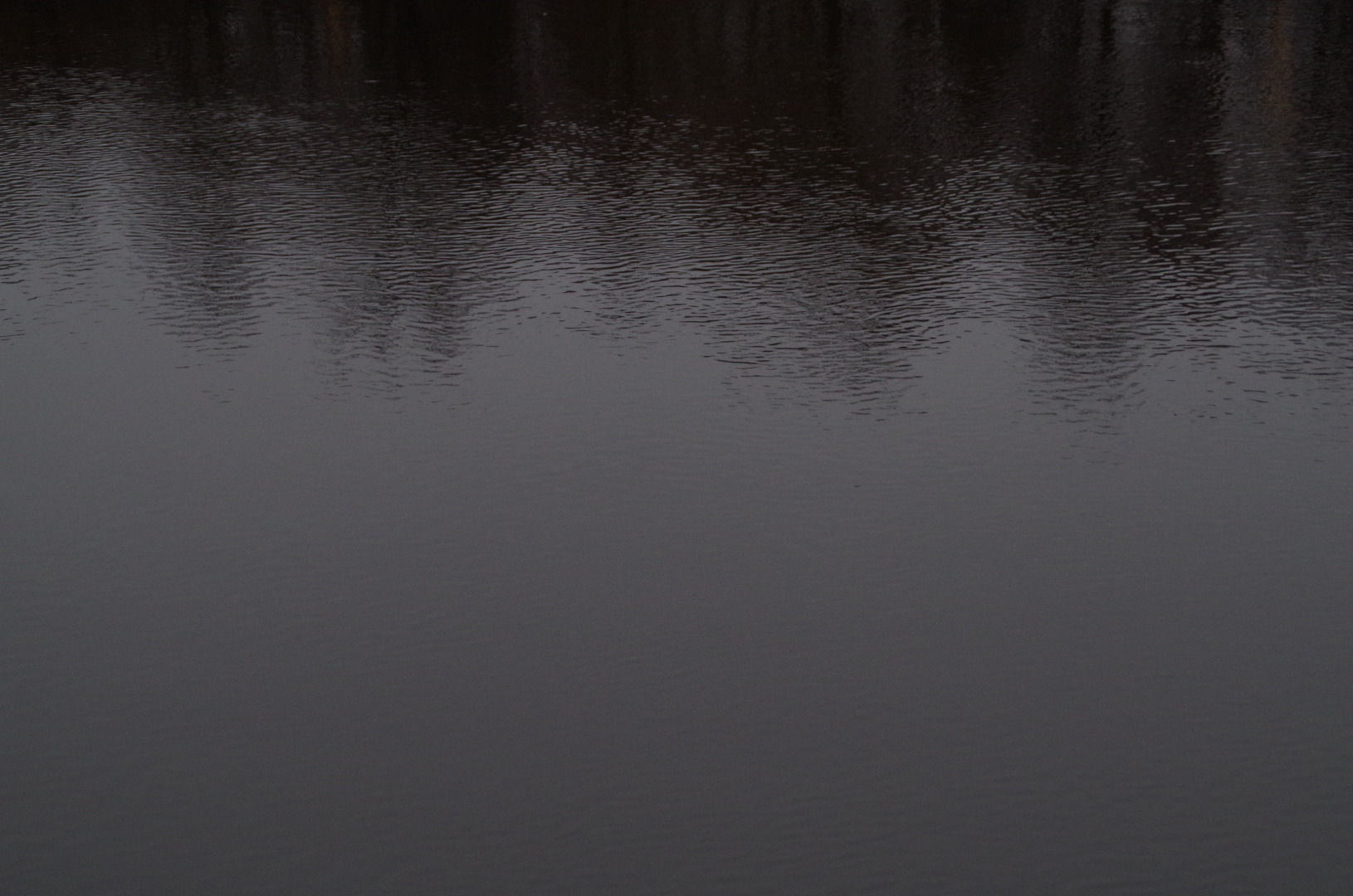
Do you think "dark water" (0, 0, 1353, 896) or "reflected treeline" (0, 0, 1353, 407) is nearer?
"dark water" (0, 0, 1353, 896)

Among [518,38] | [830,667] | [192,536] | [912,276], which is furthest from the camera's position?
[518,38]

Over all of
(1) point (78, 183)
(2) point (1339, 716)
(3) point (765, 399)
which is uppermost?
(1) point (78, 183)

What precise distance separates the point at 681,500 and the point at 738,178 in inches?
391

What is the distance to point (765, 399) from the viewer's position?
17.1 m

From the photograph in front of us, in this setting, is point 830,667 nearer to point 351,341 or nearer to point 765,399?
point 765,399

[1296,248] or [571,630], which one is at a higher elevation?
[1296,248]

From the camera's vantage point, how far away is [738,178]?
24.2 meters

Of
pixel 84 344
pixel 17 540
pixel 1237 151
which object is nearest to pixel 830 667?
pixel 17 540

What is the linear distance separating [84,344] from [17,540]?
15.6ft

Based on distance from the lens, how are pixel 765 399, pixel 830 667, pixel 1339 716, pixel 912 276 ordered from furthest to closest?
1. pixel 912 276
2. pixel 765 399
3. pixel 830 667
4. pixel 1339 716

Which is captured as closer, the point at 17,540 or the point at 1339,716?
the point at 1339,716

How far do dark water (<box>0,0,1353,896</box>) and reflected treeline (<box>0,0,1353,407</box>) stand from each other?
0.10 metres

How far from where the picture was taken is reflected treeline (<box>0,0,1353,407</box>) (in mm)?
19062

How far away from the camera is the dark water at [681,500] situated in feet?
36.3
